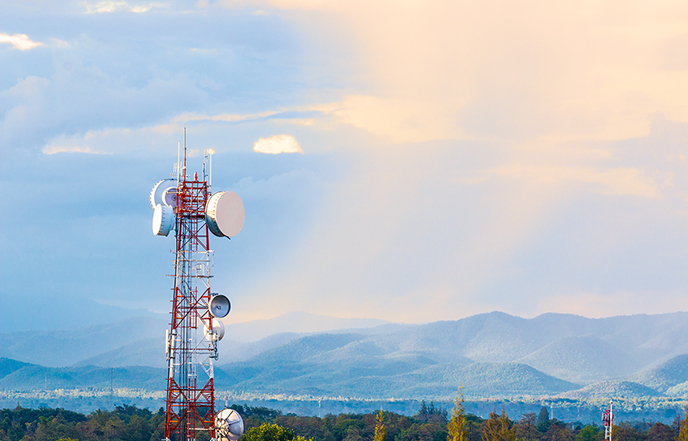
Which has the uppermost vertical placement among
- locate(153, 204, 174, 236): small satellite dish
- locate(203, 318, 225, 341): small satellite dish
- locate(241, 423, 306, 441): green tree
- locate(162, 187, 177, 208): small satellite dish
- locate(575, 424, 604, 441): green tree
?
locate(162, 187, 177, 208): small satellite dish

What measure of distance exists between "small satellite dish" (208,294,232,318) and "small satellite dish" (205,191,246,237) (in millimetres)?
3043

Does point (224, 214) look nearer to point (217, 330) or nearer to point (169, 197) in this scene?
point (169, 197)

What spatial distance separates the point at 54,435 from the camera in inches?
4899

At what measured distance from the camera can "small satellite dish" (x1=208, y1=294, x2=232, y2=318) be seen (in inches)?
1758

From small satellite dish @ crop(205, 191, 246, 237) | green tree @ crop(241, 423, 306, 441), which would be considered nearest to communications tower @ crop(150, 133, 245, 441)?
small satellite dish @ crop(205, 191, 246, 237)

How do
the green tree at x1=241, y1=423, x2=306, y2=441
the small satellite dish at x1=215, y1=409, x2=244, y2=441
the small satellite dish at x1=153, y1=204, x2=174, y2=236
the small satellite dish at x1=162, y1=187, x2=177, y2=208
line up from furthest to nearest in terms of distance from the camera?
1. the green tree at x1=241, y1=423, x2=306, y2=441
2. the small satellite dish at x1=162, y1=187, x2=177, y2=208
3. the small satellite dish at x1=215, y1=409, x2=244, y2=441
4. the small satellite dish at x1=153, y1=204, x2=174, y2=236

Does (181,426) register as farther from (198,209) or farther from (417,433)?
(417,433)

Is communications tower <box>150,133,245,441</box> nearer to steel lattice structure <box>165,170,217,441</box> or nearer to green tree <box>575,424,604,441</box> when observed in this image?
steel lattice structure <box>165,170,217,441</box>

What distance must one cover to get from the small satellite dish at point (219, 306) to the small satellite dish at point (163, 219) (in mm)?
3994

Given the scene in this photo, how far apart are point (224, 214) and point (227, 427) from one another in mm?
10433

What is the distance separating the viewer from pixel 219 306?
44.9 metres

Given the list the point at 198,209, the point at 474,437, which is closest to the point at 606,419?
the point at 198,209

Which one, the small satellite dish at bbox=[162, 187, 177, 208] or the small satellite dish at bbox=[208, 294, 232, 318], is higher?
the small satellite dish at bbox=[162, 187, 177, 208]

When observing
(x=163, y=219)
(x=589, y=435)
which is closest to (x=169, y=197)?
(x=163, y=219)
